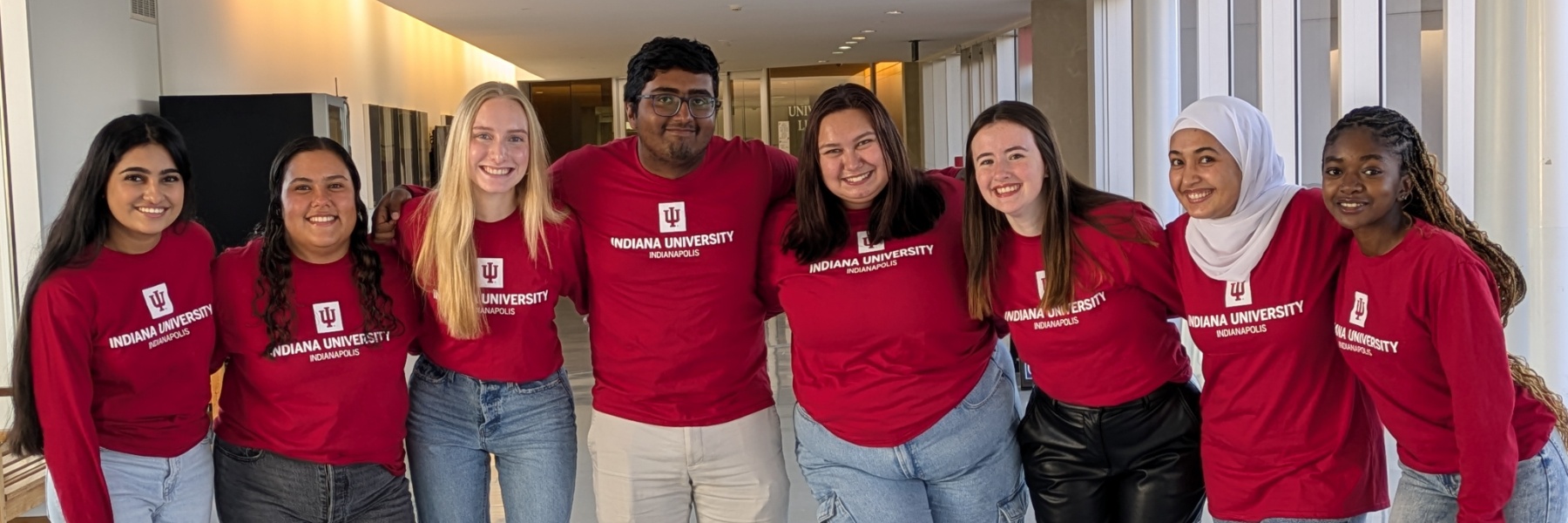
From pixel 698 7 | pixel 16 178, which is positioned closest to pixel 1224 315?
pixel 16 178

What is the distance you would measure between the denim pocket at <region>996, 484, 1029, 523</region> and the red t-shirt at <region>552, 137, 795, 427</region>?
69 cm

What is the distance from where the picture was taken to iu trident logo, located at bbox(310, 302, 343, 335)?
9.12 feet

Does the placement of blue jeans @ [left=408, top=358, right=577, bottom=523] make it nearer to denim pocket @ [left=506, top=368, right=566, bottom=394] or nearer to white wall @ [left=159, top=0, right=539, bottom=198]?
denim pocket @ [left=506, top=368, right=566, bottom=394]

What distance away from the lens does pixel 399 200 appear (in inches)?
126

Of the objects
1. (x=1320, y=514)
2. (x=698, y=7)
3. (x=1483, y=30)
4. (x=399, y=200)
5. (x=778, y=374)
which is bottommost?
(x=778, y=374)

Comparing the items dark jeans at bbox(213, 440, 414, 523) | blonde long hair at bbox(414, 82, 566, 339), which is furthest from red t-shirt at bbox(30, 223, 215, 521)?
blonde long hair at bbox(414, 82, 566, 339)

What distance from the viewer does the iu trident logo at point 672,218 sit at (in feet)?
10.0

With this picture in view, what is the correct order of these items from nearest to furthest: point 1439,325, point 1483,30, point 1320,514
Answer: point 1439,325, point 1320,514, point 1483,30

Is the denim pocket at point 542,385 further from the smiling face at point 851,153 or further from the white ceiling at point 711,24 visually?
the white ceiling at point 711,24

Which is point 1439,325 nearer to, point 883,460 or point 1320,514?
point 1320,514

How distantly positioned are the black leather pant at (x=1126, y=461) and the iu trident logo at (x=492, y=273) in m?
1.37

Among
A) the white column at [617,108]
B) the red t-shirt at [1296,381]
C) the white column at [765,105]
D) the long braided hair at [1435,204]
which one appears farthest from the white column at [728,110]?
the long braided hair at [1435,204]

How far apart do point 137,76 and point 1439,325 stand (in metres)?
8.64

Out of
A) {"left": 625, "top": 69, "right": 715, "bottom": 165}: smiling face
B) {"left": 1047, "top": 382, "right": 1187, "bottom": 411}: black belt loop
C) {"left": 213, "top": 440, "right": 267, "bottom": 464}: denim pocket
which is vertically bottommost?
{"left": 213, "top": 440, "right": 267, "bottom": 464}: denim pocket
